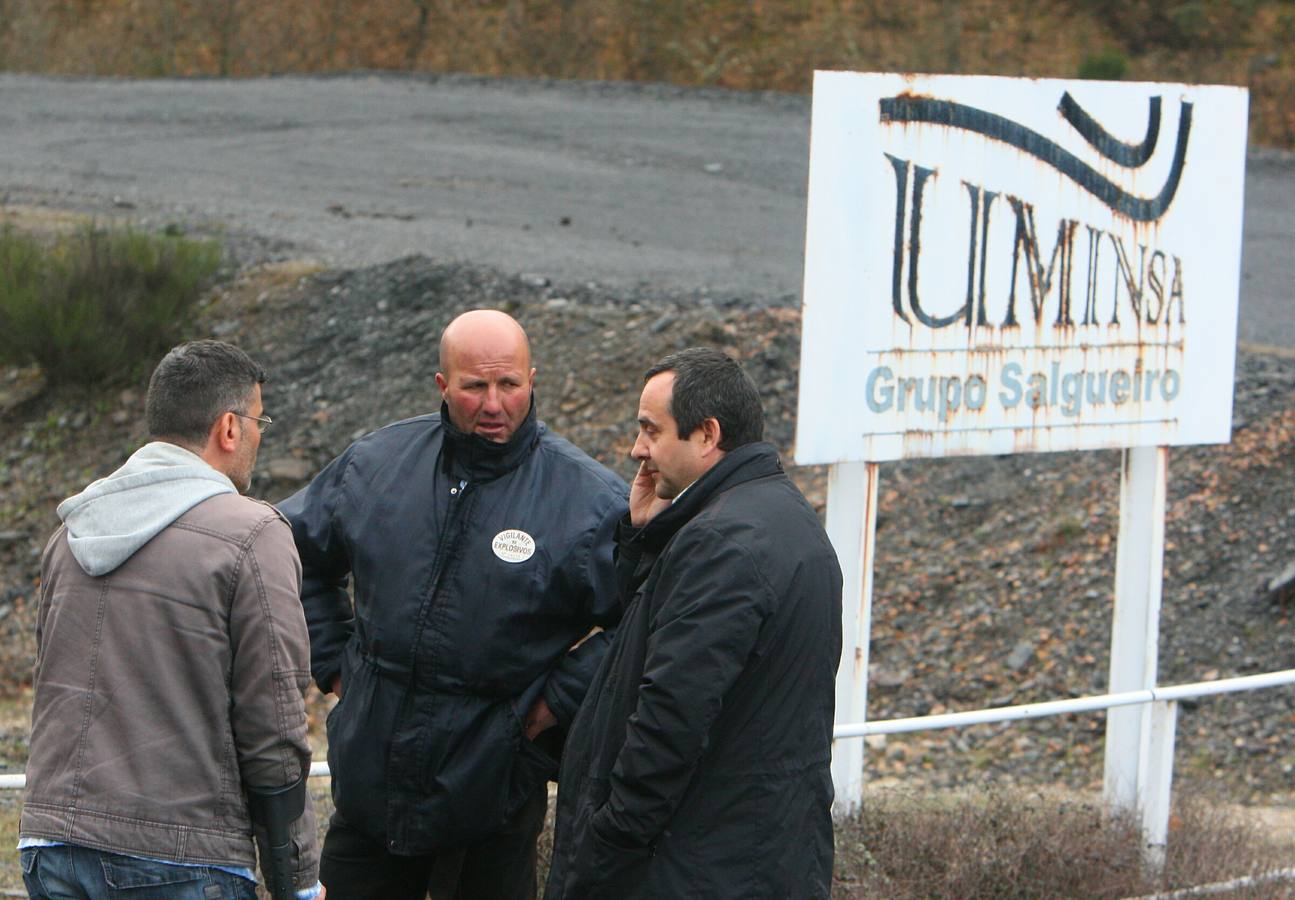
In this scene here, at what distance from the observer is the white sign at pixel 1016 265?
4.50 meters

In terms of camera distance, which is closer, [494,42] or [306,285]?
[306,285]

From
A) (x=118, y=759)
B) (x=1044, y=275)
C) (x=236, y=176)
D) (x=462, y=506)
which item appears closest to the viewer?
(x=118, y=759)

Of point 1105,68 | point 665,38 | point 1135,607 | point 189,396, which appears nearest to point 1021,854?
point 1135,607

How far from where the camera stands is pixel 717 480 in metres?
3.03

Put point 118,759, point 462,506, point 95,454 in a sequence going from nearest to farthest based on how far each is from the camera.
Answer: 1. point 118,759
2. point 462,506
3. point 95,454

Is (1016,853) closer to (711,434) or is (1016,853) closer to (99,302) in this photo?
(711,434)

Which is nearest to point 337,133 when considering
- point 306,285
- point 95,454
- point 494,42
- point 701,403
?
point 306,285

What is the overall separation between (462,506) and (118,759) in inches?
39.4

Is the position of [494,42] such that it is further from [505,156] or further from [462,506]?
[462,506]

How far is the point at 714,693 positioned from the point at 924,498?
245 inches

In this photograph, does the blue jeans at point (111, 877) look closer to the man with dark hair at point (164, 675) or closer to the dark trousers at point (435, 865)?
the man with dark hair at point (164, 675)

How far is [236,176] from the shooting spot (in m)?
14.6

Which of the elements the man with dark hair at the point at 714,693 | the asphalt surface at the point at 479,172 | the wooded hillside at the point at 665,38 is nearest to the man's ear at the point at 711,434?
the man with dark hair at the point at 714,693

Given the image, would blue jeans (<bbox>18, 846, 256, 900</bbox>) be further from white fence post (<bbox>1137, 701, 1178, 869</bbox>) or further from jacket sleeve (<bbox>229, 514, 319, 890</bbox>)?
white fence post (<bbox>1137, 701, 1178, 869</bbox>)
